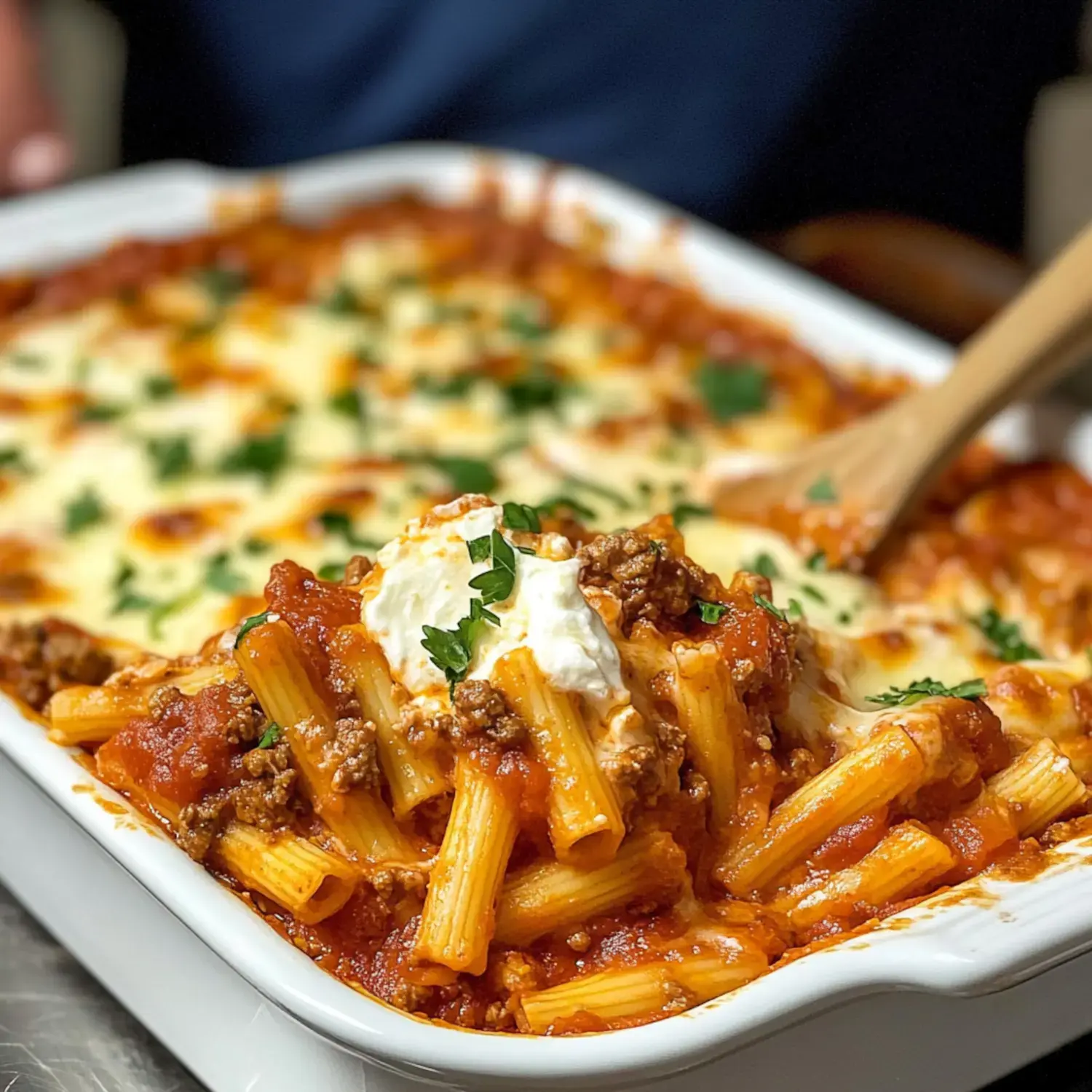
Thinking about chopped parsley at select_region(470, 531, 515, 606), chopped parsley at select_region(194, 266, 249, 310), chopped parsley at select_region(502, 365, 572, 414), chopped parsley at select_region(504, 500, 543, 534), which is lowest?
chopped parsley at select_region(194, 266, 249, 310)

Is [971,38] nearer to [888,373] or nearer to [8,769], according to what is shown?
[888,373]

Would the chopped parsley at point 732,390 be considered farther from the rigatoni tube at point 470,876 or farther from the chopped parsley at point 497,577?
the rigatoni tube at point 470,876

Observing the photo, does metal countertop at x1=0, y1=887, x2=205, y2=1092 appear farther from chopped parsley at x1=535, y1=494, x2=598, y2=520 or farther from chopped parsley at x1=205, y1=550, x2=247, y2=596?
chopped parsley at x1=535, y1=494, x2=598, y2=520

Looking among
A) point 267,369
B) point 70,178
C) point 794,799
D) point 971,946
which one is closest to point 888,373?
point 267,369

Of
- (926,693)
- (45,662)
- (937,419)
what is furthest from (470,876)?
(937,419)

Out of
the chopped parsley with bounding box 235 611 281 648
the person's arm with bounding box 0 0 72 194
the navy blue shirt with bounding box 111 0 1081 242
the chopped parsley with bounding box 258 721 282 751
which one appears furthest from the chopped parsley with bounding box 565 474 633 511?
the person's arm with bounding box 0 0 72 194

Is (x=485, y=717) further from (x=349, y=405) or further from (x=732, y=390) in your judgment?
(x=732, y=390)
